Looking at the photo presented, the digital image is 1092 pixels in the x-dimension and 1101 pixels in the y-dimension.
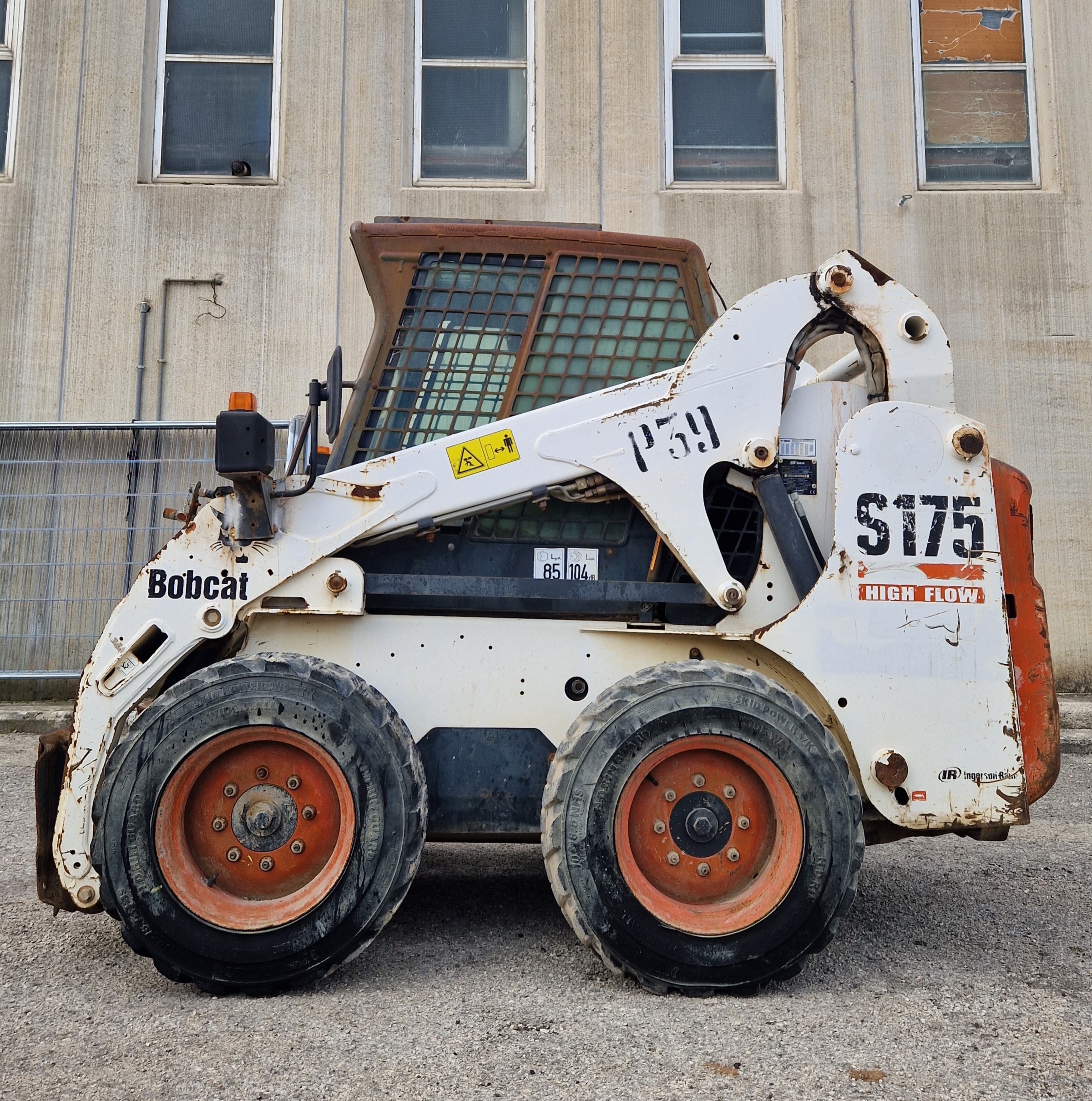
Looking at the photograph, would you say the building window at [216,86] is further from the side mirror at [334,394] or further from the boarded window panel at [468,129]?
the side mirror at [334,394]

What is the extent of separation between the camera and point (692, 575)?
139 inches

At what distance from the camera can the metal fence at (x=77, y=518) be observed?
8148 mm

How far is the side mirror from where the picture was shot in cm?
359

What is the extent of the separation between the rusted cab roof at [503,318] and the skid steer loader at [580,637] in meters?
0.01

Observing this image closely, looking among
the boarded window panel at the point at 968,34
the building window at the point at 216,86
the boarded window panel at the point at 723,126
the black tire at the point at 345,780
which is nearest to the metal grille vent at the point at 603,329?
the black tire at the point at 345,780

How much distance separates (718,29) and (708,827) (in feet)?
26.0

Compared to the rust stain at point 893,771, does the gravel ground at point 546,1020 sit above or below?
below

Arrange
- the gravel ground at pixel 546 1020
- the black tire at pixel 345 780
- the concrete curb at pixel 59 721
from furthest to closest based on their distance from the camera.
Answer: the concrete curb at pixel 59 721 → the black tire at pixel 345 780 → the gravel ground at pixel 546 1020

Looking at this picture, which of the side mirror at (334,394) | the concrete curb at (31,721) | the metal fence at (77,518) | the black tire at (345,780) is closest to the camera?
the black tire at (345,780)

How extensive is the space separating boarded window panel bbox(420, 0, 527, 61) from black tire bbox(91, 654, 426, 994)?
7243mm

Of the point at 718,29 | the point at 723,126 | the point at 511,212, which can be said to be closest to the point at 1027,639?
the point at 511,212

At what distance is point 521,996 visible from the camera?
3041 millimetres

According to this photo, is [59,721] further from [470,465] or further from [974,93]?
[974,93]

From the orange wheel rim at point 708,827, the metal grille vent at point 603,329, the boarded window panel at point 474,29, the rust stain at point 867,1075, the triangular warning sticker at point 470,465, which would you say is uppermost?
the boarded window panel at point 474,29
